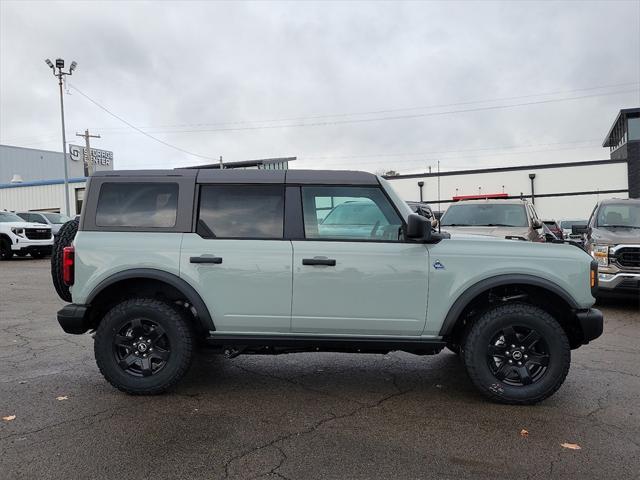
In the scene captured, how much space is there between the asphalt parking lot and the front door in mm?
679

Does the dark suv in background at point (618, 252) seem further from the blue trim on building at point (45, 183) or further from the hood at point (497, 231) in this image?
the blue trim on building at point (45, 183)

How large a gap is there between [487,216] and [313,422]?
22.4 feet

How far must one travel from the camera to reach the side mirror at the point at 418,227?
13.5 ft

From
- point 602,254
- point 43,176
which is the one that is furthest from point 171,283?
point 43,176

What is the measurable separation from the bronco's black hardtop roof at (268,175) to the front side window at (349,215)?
0.07m

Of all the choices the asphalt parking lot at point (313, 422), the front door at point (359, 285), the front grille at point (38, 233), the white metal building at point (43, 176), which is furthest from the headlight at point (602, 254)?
the front grille at point (38, 233)

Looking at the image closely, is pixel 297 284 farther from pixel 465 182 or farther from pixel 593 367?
pixel 465 182

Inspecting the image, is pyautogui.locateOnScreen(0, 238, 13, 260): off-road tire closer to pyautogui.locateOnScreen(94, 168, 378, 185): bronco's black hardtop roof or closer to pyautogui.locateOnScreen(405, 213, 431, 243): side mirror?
pyautogui.locateOnScreen(94, 168, 378, 185): bronco's black hardtop roof

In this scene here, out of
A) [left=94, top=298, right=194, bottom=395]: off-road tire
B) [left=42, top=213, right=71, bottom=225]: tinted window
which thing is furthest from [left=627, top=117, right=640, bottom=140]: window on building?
[left=94, top=298, right=194, bottom=395]: off-road tire

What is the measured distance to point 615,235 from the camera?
8266 millimetres

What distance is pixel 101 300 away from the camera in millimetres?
4523

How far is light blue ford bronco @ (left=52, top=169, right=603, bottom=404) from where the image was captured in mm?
4223

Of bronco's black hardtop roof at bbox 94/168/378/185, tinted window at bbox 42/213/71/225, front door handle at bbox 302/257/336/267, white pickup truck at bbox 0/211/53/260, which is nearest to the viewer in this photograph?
front door handle at bbox 302/257/336/267

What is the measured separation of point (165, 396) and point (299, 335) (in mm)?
1281
